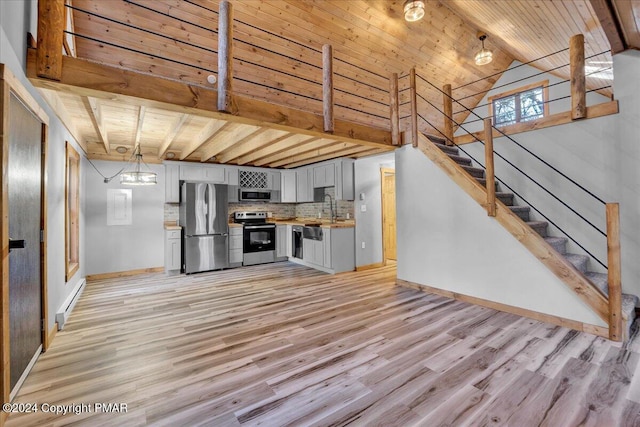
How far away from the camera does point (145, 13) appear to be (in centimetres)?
341

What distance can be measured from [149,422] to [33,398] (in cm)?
92

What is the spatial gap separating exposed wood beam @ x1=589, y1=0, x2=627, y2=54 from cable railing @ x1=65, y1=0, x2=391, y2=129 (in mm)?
2422

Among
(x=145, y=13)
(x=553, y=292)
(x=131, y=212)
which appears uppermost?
(x=145, y=13)

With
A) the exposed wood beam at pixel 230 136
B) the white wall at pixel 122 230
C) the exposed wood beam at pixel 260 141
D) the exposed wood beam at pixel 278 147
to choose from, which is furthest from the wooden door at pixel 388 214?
the white wall at pixel 122 230

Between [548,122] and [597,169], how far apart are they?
802 millimetres

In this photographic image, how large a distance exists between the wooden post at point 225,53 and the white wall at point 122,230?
13.0ft

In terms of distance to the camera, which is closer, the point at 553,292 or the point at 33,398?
the point at 33,398

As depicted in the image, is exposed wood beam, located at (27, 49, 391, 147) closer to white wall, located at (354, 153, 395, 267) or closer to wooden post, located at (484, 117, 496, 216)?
wooden post, located at (484, 117, 496, 216)

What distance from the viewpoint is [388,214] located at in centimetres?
642

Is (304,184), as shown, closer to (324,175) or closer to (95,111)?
(324,175)

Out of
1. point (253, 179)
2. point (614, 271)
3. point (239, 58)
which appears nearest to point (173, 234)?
point (253, 179)

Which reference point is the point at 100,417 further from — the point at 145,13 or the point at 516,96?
the point at 516,96

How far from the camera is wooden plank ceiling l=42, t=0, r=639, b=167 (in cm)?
337

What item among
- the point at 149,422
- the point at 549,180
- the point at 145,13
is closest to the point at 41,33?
the point at 145,13
